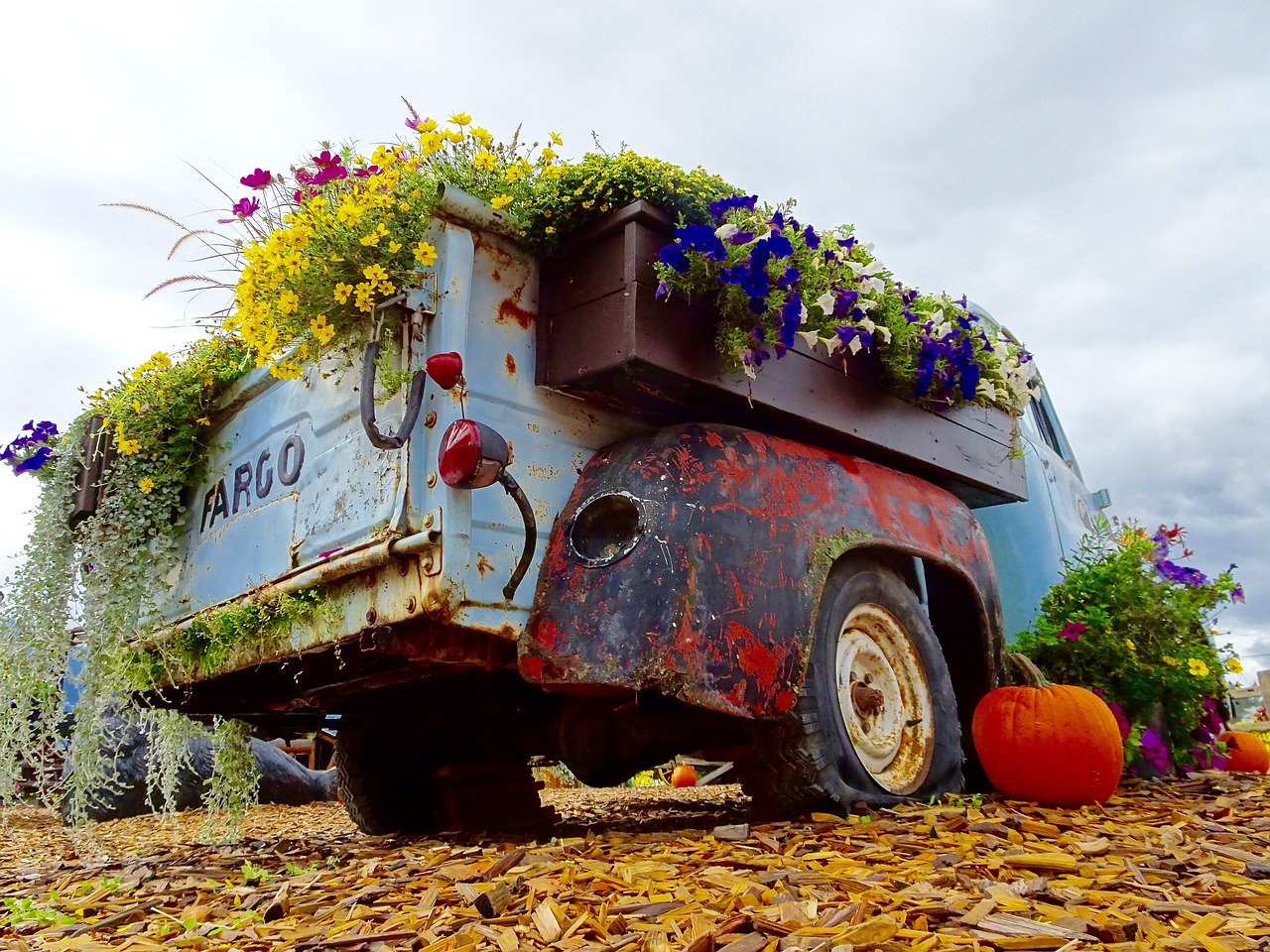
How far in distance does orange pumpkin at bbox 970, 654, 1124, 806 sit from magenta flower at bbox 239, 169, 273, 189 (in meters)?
3.28

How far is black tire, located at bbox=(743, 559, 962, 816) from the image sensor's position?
9.20 feet

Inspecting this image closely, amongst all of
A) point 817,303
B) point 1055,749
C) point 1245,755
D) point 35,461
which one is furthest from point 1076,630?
point 35,461

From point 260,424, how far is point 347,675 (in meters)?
1.14

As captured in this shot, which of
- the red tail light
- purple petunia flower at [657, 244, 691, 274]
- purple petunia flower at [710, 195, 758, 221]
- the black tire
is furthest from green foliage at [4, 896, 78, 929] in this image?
purple petunia flower at [710, 195, 758, 221]

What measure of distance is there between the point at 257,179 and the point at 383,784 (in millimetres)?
2460

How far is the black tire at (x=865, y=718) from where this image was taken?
2.80 meters

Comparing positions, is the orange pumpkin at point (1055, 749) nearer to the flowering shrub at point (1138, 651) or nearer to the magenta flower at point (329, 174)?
the flowering shrub at point (1138, 651)

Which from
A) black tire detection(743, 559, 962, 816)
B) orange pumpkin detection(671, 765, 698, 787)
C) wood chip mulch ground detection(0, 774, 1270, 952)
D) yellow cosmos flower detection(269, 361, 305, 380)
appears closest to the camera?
wood chip mulch ground detection(0, 774, 1270, 952)

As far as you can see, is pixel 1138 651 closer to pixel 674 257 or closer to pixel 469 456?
pixel 674 257

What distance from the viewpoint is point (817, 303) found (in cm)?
316

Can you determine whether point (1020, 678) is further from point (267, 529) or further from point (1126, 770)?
point (267, 529)

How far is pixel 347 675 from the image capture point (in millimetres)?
3047

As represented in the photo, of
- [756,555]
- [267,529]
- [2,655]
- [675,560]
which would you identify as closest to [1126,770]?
[756,555]

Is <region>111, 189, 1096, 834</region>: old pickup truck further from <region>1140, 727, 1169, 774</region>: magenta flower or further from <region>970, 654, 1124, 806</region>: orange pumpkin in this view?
<region>1140, 727, 1169, 774</region>: magenta flower
